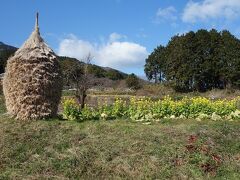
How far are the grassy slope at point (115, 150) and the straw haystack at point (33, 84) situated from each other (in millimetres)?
435

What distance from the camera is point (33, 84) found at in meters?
11.9

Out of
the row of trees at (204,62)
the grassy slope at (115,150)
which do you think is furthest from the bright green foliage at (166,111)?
the row of trees at (204,62)

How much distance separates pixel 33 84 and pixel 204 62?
116ft

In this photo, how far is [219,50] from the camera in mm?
45781

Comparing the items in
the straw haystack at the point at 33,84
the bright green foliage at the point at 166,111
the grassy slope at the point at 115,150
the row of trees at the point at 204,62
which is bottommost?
the grassy slope at the point at 115,150

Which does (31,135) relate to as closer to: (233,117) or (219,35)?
(233,117)

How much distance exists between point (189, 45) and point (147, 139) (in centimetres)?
3699

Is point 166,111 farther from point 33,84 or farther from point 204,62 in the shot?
point 204,62

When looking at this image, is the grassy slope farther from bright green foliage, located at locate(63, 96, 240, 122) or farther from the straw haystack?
bright green foliage, located at locate(63, 96, 240, 122)

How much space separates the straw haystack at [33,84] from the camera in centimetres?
1190

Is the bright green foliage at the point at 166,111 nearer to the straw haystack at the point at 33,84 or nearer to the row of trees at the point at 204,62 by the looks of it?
the straw haystack at the point at 33,84

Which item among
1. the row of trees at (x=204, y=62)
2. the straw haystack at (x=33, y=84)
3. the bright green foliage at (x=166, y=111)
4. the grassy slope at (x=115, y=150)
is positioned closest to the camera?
the grassy slope at (x=115, y=150)

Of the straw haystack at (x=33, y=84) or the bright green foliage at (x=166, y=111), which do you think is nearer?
the straw haystack at (x=33, y=84)

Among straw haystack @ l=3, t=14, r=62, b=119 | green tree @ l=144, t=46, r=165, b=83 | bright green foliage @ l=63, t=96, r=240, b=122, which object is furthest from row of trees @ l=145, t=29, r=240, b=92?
straw haystack @ l=3, t=14, r=62, b=119
